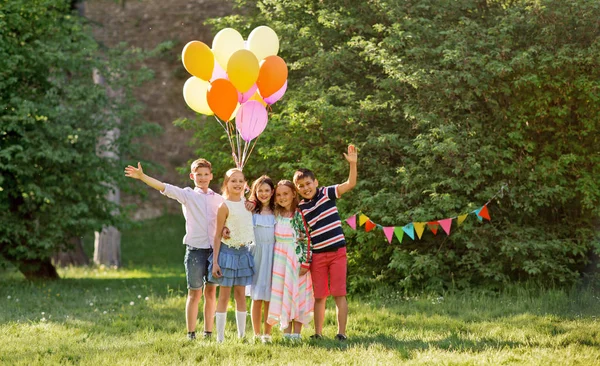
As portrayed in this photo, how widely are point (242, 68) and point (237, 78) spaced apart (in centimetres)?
10

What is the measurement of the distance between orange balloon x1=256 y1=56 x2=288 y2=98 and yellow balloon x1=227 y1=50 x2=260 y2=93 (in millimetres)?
128

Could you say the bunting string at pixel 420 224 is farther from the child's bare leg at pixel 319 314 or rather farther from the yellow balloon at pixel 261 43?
the yellow balloon at pixel 261 43

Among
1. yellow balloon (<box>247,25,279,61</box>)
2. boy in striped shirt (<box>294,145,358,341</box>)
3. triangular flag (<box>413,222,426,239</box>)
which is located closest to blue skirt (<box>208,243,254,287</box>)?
boy in striped shirt (<box>294,145,358,341</box>)

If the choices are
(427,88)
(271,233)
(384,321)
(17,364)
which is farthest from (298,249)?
(427,88)

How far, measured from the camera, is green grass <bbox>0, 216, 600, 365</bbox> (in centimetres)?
499

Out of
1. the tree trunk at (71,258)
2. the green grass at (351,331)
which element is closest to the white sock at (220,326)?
the green grass at (351,331)

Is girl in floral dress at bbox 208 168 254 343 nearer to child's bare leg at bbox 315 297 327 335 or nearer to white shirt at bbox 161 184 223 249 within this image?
white shirt at bbox 161 184 223 249

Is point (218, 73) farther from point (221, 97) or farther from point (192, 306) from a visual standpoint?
point (192, 306)

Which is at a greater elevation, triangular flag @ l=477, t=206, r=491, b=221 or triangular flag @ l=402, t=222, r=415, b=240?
triangular flag @ l=477, t=206, r=491, b=221

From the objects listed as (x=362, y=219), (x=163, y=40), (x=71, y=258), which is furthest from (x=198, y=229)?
(x=163, y=40)

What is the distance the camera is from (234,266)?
5.50m

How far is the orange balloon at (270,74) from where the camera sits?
6.13 meters

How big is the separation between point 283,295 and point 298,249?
14.1 inches

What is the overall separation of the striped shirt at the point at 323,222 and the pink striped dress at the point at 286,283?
14cm
